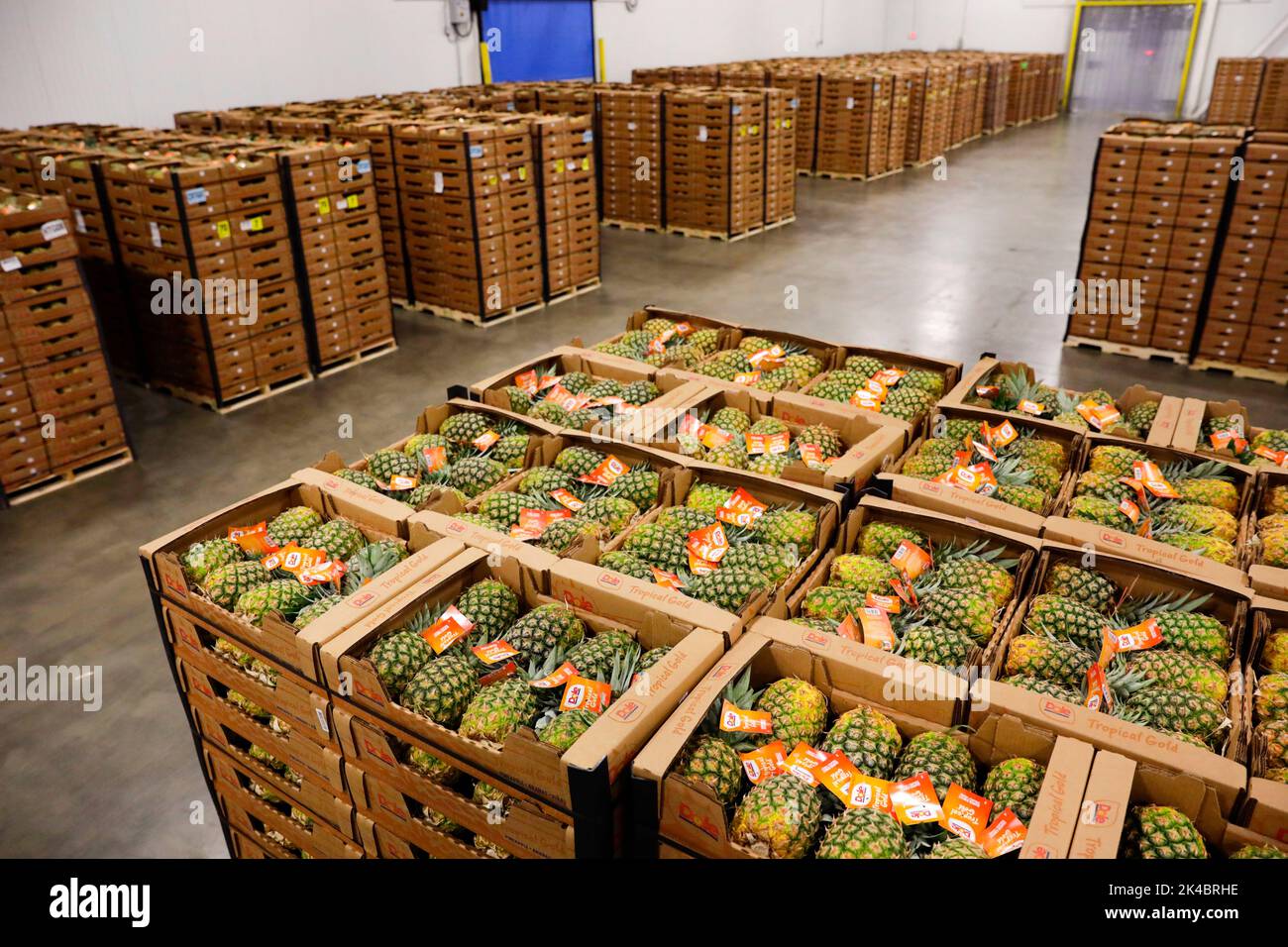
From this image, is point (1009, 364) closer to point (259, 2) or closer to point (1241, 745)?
point (1241, 745)

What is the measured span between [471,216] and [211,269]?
2719 mm

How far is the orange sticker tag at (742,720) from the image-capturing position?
2297 millimetres

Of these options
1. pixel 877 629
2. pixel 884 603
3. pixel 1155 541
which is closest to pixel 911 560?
pixel 884 603

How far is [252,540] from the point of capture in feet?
10.3

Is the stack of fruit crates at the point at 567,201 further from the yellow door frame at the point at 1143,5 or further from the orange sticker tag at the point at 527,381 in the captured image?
the yellow door frame at the point at 1143,5

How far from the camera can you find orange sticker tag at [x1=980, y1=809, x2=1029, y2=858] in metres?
2.03

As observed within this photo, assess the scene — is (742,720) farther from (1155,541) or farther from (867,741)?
(1155,541)

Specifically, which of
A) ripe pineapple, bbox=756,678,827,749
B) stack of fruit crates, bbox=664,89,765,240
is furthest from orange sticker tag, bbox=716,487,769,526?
stack of fruit crates, bbox=664,89,765,240

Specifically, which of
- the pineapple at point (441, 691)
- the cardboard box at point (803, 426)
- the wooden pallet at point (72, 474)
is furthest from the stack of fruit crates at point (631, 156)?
the pineapple at point (441, 691)

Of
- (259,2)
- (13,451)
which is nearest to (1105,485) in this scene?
(13,451)

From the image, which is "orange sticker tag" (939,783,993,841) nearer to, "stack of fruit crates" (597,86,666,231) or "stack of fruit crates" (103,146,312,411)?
"stack of fruit crates" (103,146,312,411)

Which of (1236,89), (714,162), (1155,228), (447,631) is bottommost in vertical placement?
(447,631)

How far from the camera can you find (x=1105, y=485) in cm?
329

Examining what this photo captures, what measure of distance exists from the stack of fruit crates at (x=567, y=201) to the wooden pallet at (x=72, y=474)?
4.94 metres
